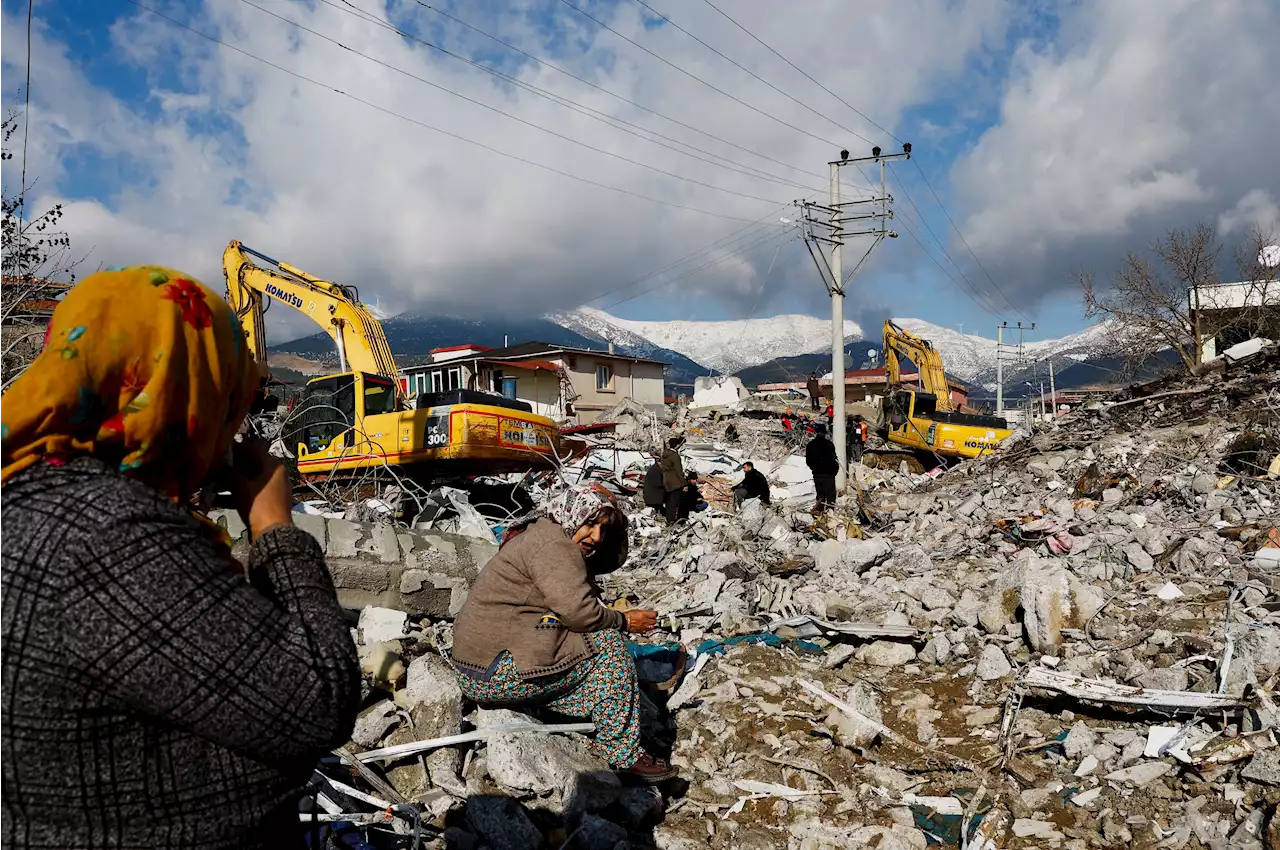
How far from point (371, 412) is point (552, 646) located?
8822 millimetres

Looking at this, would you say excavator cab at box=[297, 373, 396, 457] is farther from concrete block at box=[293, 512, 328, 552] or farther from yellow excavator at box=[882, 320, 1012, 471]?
yellow excavator at box=[882, 320, 1012, 471]

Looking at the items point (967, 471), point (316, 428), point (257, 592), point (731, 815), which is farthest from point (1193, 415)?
point (257, 592)

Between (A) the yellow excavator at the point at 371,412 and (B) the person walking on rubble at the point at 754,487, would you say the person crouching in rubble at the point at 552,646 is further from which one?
(B) the person walking on rubble at the point at 754,487

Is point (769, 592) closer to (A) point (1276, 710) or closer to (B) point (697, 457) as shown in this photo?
(A) point (1276, 710)

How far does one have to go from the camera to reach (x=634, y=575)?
8.97m

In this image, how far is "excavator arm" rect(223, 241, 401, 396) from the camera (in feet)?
41.7

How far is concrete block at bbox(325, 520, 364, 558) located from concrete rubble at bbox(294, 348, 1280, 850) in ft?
0.06

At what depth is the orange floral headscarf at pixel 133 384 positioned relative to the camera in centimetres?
102

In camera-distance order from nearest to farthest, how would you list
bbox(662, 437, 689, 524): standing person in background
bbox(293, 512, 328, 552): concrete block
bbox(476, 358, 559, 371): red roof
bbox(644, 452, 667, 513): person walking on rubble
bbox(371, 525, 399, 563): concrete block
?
1. bbox(293, 512, 328, 552): concrete block
2. bbox(371, 525, 399, 563): concrete block
3. bbox(662, 437, 689, 524): standing person in background
4. bbox(644, 452, 667, 513): person walking on rubble
5. bbox(476, 358, 559, 371): red roof

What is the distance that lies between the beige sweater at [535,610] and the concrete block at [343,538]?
62.4 inches

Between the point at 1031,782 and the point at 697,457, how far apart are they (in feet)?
43.0

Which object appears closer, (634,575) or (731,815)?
(731,815)

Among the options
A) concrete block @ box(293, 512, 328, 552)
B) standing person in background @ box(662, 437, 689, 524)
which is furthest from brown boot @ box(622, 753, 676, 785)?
standing person in background @ box(662, 437, 689, 524)

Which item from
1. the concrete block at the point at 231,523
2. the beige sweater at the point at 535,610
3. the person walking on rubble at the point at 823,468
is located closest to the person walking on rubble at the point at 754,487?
the person walking on rubble at the point at 823,468
